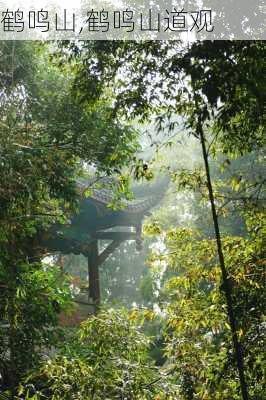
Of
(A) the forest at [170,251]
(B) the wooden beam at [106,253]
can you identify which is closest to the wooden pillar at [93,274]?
(B) the wooden beam at [106,253]

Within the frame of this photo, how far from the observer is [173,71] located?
3.43 m

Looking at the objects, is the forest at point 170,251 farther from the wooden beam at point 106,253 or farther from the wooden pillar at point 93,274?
the wooden beam at point 106,253

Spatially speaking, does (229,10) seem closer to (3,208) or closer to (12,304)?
(3,208)

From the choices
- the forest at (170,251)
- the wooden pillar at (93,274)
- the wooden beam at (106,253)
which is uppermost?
the forest at (170,251)

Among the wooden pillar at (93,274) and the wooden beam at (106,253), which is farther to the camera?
the wooden beam at (106,253)

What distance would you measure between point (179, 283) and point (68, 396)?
1.13m

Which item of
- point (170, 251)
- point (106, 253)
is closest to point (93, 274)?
point (106, 253)

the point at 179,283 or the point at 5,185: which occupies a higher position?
Answer: the point at 5,185

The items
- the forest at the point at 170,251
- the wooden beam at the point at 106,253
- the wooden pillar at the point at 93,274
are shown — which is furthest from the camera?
the wooden beam at the point at 106,253

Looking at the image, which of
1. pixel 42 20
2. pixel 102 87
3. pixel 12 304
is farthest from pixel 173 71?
pixel 42 20

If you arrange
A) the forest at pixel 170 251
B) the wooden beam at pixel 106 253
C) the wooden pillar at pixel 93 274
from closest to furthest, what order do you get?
the forest at pixel 170 251 < the wooden pillar at pixel 93 274 < the wooden beam at pixel 106 253

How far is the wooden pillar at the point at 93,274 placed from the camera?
33.0ft

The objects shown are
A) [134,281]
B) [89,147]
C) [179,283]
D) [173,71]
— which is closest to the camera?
[173,71]

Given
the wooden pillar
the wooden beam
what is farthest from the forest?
the wooden beam
